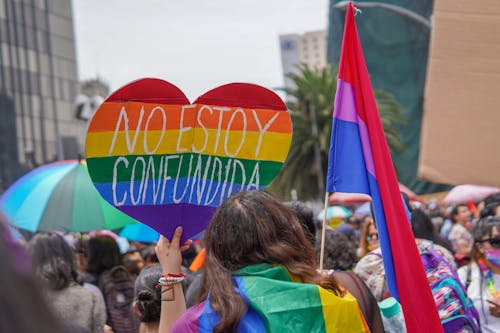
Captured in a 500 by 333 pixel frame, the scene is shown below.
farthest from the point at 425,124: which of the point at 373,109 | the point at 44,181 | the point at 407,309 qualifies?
the point at 44,181

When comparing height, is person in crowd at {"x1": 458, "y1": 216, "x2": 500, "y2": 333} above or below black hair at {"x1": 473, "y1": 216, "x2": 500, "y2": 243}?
below

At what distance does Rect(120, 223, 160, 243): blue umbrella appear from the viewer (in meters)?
7.55

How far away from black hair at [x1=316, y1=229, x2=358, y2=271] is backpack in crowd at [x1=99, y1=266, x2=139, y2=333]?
1.62 m

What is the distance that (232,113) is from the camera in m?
3.20

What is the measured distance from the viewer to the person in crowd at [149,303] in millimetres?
3752

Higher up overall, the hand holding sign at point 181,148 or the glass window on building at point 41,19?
the hand holding sign at point 181,148

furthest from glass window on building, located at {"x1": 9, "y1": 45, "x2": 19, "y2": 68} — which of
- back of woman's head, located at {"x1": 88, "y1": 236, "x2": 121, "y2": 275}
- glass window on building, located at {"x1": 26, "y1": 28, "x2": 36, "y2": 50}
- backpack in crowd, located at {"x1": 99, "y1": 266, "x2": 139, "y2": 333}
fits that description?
backpack in crowd, located at {"x1": 99, "y1": 266, "x2": 139, "y2": 333}

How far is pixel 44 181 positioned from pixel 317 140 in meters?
26.1

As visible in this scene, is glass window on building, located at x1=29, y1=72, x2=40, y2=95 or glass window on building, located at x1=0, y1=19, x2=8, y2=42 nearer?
glass window on building, located at x1=0, y1=19, x2=8, y2=42

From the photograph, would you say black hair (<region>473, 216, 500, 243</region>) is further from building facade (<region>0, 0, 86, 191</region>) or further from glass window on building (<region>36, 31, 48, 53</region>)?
glass window on building (<region>36, 31, 48, 53</region>)

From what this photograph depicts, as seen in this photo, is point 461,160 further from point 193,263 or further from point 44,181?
point 44,181

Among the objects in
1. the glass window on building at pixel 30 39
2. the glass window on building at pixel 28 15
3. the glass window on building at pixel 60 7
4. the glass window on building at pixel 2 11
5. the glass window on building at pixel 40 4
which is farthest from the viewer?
the glass window on building at pixel 60 7

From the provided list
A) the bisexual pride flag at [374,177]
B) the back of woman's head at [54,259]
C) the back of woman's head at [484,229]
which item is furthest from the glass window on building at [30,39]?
the bisexual pride flag at [374,177]

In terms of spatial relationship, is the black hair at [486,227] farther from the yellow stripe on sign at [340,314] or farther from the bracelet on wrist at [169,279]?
the bracelet on wrist at [169,279]
